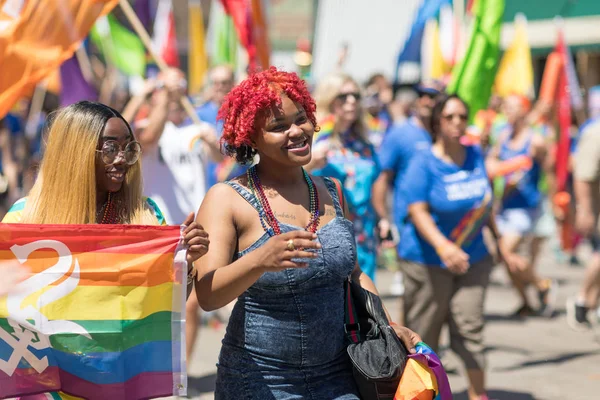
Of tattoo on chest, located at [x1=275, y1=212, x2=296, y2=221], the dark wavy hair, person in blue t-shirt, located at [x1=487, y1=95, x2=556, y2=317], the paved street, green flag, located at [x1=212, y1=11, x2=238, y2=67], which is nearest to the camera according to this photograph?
tattoo on chest, located at [x1=275, y1=212, x2=296, y2=221]

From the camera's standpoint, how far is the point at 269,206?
3.34m

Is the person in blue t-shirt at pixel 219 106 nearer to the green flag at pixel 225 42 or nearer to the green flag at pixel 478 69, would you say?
the green flag at pixel 478 69

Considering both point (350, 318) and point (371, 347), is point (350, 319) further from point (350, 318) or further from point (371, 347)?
point (371, 347)

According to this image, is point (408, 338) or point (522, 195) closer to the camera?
point (408, 338)

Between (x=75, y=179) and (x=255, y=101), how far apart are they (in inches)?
25.7

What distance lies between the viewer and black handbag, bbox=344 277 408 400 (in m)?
3.23

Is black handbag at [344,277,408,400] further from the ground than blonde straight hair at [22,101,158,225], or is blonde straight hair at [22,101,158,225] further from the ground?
blonde straight hair at [22,101,158,225]

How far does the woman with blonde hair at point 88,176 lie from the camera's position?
10.7 feet

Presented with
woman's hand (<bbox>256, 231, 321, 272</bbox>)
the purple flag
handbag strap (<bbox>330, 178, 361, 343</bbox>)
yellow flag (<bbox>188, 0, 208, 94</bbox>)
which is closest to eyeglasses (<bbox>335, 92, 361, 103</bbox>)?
handbag strap (<bbox>330, 178, 361, 343</bbox>)

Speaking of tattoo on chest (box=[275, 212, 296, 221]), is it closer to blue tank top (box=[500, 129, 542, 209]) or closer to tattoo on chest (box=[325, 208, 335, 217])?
tattoo on chest (box=[325, 208, 335, 217])

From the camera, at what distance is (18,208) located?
3363 mm

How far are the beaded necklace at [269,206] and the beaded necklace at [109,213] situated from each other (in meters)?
0.47

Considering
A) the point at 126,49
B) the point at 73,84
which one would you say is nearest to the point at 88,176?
the point at 73,84

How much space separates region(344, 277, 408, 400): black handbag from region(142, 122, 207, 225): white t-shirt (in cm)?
320
